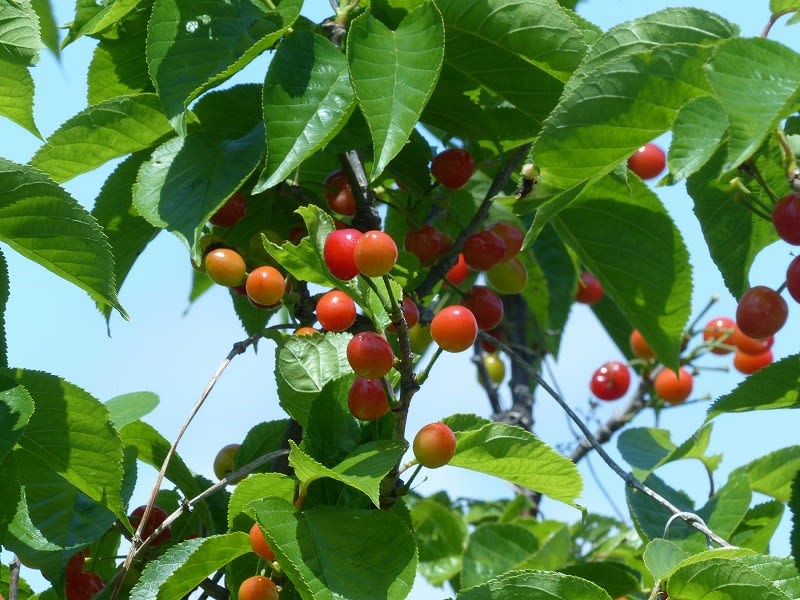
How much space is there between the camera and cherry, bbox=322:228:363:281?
1.30m

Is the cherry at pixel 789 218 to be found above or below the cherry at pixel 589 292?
below

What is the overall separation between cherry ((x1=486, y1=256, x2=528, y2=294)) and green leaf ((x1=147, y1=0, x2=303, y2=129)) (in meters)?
0.57

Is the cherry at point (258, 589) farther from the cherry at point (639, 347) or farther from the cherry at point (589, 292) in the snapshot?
the cherry at point (639, 347)

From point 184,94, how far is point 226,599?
67cm

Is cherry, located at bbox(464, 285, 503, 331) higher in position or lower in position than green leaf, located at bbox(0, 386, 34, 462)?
higher

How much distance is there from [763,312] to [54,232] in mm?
914

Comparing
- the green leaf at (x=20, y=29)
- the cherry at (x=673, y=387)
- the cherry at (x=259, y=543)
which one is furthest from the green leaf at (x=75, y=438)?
the cherry at (x=673, y=387)

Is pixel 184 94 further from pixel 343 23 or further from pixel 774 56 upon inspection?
pixel 774 56

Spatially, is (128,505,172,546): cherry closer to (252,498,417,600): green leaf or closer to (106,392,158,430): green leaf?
(106,392,158,430): green leaf

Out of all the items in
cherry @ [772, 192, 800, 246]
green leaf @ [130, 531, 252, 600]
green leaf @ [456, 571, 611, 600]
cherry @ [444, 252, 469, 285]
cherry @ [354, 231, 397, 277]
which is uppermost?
cherry @ [444, 252, 469, 285]

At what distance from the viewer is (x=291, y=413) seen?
5.03 feet

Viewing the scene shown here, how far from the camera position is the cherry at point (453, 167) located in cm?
178

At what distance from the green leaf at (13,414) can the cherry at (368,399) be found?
37cm

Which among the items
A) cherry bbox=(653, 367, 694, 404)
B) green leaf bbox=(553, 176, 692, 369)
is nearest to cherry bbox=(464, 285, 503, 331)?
green leaf bbox=(553, 176, 692, 369)
